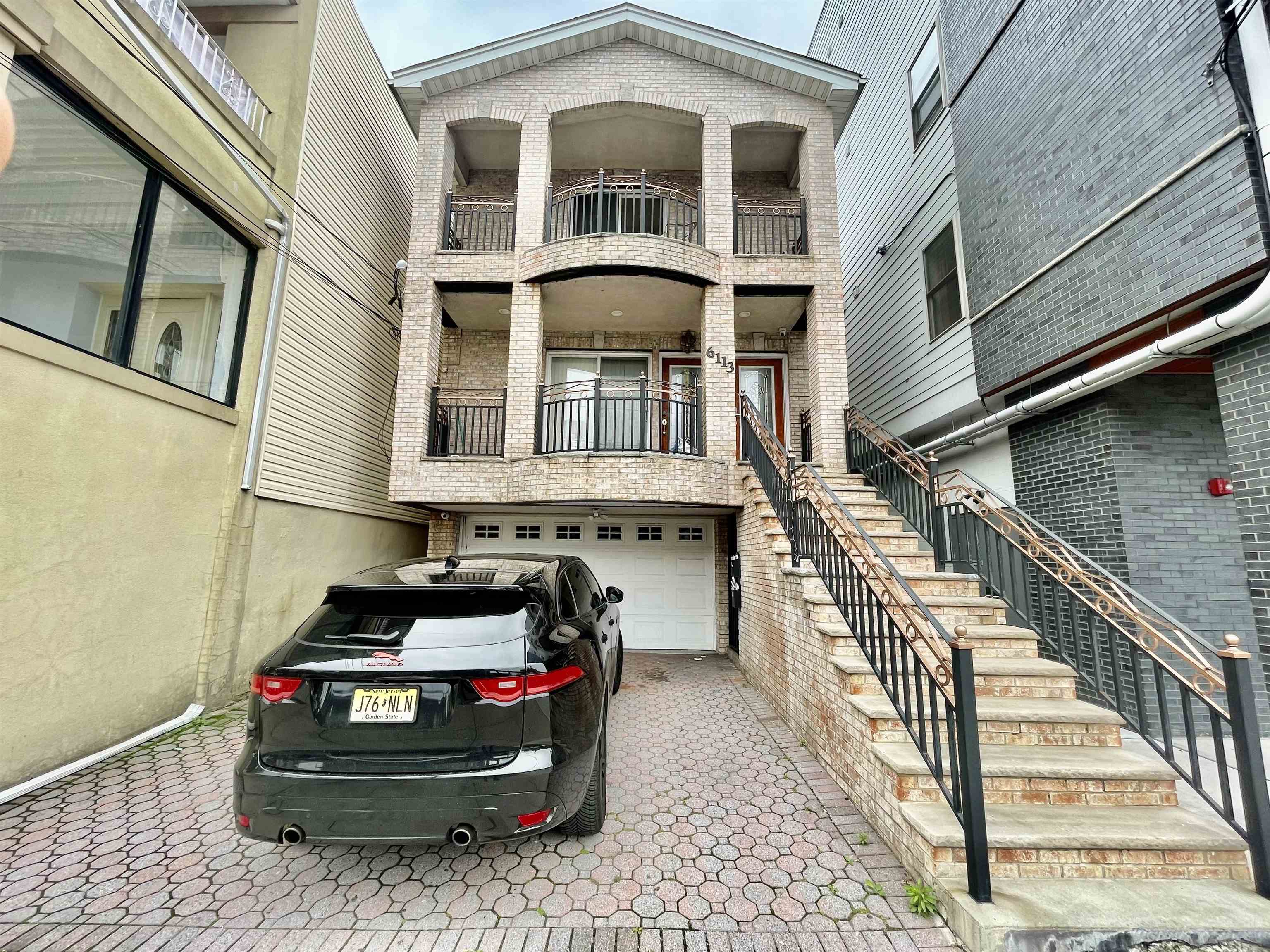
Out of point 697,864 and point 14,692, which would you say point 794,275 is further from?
point 14,692

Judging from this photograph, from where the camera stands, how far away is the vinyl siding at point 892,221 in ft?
25.3

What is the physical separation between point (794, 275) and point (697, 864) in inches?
286

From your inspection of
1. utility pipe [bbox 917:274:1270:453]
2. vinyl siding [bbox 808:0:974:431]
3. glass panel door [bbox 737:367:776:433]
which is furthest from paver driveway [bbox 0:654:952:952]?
glass panel door [bbox 737:367:776:433]

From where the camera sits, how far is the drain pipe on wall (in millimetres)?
3762

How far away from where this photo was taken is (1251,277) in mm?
3783

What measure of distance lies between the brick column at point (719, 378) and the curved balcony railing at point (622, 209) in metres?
0.96

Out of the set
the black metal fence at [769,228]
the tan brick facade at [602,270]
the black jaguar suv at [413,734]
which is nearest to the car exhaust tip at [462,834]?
the black jaguar suv at [413,734]

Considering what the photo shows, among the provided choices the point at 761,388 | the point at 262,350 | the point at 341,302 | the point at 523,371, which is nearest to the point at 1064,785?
the point at 523,371

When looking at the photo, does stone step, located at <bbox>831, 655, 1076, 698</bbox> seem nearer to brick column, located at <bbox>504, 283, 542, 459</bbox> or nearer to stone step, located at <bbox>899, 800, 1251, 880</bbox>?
stone step, located at <bbox>899, 800, 1251, 880</bbox>

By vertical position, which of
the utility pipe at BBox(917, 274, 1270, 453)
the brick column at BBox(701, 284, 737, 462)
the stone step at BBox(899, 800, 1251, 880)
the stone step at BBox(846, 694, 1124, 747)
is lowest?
the stone step at BBox(899, 800, 1251, 880)

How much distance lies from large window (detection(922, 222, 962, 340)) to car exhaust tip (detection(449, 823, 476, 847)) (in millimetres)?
8223

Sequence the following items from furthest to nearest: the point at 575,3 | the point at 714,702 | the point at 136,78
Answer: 1. the point at 575,3
2. the point at 714,702
3. the point at 136,78

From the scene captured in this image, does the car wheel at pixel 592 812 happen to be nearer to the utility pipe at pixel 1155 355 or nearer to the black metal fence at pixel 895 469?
the black metal fence at pixel 895 469

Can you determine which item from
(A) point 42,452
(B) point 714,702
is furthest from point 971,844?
(A) point 42,452
